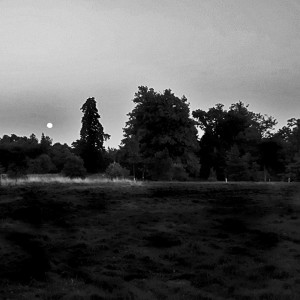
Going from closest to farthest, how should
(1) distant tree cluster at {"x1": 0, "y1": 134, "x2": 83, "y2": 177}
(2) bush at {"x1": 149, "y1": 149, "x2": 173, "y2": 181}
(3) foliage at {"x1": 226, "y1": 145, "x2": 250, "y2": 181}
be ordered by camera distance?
1. (2) bush at {"x1": 149, "y1": 149, "x2": 173, "y2": 181}
2. (3) foliage at {"x1": 226, "y1": 145, "x2": 250, "y2": 181}
3. (1) distant tree cluster at {"x1": 0, "y1": 134, "x2": 83, "y2": 177}

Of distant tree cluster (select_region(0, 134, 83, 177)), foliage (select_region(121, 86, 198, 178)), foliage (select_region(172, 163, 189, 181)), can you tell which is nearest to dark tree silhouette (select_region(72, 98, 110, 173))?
foliage (select_region(121, 86, 198, 178))

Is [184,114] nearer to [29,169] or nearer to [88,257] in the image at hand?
[29,169]

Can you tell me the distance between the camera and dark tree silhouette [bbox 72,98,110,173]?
197 ft

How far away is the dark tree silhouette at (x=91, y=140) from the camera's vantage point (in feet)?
197

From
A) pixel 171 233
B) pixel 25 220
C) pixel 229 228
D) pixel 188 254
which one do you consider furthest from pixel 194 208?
pixel 25 220

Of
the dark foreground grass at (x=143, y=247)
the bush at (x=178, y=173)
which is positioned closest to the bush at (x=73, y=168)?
the bush at (x=178, y=173)

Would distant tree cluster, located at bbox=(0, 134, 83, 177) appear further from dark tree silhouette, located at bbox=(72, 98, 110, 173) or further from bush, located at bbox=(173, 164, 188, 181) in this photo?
bush, located at bbox=(173, 164, 188, 181)

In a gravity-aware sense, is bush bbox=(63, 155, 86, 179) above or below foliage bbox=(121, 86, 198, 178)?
below

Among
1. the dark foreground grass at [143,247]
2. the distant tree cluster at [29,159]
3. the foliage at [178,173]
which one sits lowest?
the dark foreground grass at [143,247]

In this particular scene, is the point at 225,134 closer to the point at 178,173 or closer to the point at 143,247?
the point at 178,173

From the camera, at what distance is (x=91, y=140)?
200ft

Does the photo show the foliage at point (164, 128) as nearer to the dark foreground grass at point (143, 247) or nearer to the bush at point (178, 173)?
the bush at point (178, 173)

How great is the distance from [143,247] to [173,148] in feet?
161

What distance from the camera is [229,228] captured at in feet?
52.3
